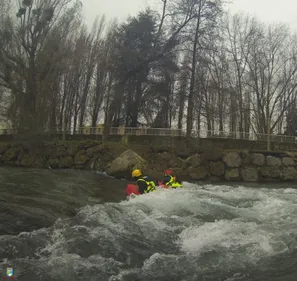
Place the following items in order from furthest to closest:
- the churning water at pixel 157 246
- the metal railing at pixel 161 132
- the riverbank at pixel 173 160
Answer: the metal railing at pixel 161 132, the riverbank at pixel 173 160, the churning water at pixel 157 246

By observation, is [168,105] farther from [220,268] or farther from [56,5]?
[220,268]

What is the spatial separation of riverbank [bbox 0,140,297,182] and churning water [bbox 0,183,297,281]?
34.3 feet

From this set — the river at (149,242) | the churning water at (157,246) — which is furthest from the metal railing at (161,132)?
the churning water at (157,246)

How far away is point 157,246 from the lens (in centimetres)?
598

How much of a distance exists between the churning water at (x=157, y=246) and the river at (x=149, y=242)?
14mm

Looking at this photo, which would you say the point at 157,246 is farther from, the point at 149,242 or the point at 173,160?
the point at 173,160

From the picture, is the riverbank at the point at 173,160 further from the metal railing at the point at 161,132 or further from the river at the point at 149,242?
the river at the point at 149,242

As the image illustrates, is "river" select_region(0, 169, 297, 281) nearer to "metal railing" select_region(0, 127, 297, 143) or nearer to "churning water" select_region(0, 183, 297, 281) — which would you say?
"churning water" select_region(0, 183, 297, 281)

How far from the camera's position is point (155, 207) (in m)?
8.84

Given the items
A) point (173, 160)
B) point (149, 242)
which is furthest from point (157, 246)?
point (173, 160)

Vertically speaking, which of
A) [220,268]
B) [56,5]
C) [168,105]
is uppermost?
[56,5]

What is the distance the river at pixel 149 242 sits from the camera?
4734mm

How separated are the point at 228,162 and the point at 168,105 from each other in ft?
32.4

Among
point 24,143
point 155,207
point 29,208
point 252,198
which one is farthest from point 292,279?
point 24,143
